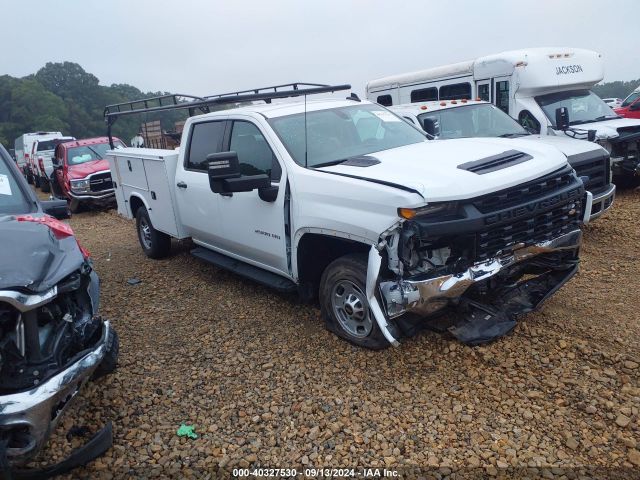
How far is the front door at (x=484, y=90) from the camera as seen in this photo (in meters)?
9.03

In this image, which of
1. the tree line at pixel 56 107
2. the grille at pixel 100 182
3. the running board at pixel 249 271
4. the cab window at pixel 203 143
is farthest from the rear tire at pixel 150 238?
the tree line at pixel 56 107

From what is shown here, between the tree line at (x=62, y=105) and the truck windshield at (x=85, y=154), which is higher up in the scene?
the tree line at (x=62, y=105)

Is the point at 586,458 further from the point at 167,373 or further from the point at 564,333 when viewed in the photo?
the point at 167,373

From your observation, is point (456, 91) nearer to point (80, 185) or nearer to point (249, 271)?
point (249, 271)

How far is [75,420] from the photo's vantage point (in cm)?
343

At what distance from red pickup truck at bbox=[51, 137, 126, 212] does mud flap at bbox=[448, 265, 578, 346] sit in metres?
10.5

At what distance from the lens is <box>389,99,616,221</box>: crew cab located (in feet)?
20.1

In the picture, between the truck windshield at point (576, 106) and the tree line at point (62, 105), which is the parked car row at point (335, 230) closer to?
the truck windshield at point (576, 106)

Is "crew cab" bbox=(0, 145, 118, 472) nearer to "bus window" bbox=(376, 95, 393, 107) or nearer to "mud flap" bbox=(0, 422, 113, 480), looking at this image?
"mud flap" bbox=(0, 422, 113, 480)

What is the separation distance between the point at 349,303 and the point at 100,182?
398 inches

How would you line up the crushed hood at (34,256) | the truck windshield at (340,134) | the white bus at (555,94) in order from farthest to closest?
the white bus at (555,94) < the truck windshield at (340,134) < the crushed hood at (34,256)

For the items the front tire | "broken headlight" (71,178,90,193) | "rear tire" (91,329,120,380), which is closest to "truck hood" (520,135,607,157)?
the front tire

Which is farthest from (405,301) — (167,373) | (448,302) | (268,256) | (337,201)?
(167,373)

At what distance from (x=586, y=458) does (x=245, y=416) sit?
2.00 meters
